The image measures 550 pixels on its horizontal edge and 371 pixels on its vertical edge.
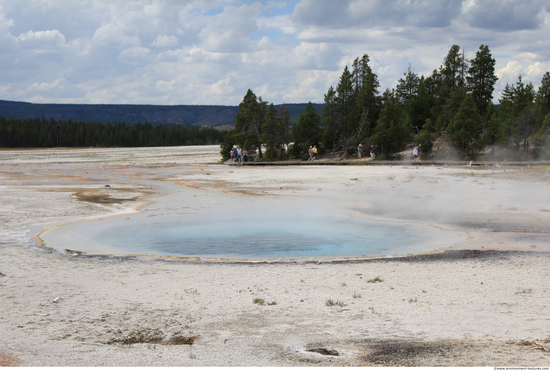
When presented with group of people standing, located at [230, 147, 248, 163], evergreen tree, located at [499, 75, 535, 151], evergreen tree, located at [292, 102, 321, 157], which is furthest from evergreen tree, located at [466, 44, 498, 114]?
group of people standing, located at [230, 147, 248, 163]

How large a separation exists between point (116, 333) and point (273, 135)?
1734 inches

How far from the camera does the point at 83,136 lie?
13612cm

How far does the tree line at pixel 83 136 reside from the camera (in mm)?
124812

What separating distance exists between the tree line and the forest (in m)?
91.4

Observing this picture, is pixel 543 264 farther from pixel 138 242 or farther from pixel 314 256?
pixel 138 242

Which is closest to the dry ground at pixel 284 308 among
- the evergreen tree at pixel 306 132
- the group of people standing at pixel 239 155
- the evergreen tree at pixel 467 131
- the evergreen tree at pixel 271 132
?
the evergreen tree at pixel 467 131

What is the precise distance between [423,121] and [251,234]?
162ft

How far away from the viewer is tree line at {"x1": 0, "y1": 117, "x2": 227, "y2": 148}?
125m

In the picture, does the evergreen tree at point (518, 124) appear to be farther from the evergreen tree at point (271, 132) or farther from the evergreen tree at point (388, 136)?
the evergreen tree at point (271, 132)

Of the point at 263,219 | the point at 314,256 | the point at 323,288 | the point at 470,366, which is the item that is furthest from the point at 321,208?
the point at 470,366

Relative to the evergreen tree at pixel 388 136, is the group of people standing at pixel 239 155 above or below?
below

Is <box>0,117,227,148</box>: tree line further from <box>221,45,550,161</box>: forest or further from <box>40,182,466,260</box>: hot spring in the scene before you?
<box>40,182,466,260</box>: hot spring

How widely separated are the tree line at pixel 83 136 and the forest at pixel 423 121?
9137cm

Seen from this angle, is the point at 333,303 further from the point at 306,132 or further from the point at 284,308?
the point at 306,132
